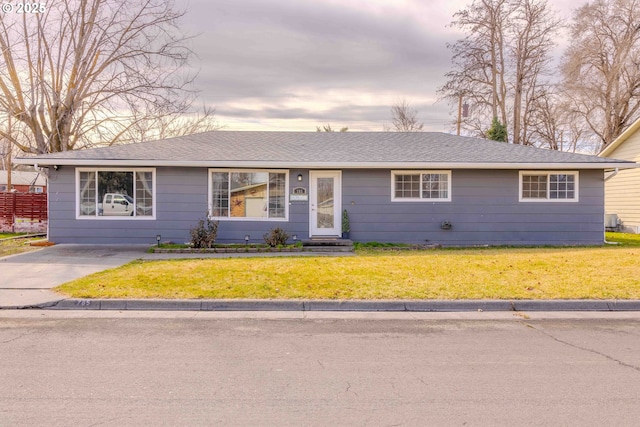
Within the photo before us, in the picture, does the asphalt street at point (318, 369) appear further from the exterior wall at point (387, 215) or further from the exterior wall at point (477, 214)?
the exterior wall at point (477, 214)

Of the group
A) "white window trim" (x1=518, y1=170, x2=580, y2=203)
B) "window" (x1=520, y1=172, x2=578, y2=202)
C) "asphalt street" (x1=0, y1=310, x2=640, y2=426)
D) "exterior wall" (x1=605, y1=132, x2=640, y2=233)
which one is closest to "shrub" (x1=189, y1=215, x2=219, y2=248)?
"asphalt street" (x1=0, y1=310, x2=640, y2=426)

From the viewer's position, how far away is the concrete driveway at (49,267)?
8488mm

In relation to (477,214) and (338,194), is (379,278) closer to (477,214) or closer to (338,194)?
(338,194)

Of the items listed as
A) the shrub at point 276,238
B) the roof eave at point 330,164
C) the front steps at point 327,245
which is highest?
the roof eave at point 330,164

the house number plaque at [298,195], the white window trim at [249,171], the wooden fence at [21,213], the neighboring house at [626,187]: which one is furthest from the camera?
the neighboring house at [626,187]

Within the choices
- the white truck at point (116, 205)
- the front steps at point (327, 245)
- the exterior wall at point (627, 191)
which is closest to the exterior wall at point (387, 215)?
the white truck at point (116, 205)

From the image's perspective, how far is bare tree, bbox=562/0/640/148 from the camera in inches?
1205

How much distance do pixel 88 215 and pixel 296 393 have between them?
13.8 meters

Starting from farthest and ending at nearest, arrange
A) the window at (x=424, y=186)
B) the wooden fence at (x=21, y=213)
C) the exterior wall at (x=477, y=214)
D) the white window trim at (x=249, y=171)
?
1. the wooden fence at (x=21, y=213)
2. the window at (x=424, y=186)
3. the exterior wall at (x=477, y=214)
4. the white window trim at (x=249, y=171)

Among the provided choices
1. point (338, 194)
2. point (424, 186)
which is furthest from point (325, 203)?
point (424, 186)

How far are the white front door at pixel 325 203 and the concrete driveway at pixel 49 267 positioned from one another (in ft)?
17.5

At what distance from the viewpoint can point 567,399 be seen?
14.3ft

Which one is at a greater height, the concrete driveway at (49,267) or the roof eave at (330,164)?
the roof eave at (330,164)

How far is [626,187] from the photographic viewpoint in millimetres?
23844
